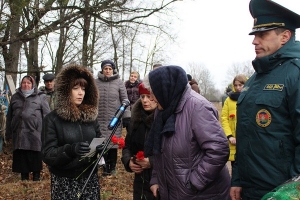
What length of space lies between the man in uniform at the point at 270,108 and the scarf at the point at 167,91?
48 centimetres

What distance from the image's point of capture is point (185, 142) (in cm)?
267

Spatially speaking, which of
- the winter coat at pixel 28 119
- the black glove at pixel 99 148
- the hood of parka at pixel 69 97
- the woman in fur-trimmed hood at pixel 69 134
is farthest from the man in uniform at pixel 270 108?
the winter coat at pixel 28 119

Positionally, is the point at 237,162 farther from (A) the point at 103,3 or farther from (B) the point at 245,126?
(A) the point at 103,3

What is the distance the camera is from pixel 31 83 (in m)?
7.10

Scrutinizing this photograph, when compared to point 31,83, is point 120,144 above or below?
below

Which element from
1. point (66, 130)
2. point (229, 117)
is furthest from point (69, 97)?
point (229, 117)

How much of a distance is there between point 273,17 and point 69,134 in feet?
7.14

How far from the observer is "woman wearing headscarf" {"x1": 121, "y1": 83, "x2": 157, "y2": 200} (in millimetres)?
3678

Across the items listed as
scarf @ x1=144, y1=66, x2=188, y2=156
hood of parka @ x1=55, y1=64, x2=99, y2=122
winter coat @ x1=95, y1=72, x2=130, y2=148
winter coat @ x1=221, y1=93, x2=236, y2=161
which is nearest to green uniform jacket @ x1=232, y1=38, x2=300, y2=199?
scarf @ x1=144, y1=66, x2=188, y2=156

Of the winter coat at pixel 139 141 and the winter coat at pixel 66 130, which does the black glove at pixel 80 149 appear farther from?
the winter coat at pixel 139 141

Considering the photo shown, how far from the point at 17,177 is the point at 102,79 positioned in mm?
2774

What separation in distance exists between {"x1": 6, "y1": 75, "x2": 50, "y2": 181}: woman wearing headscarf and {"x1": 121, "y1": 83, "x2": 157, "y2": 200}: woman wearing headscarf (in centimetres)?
366

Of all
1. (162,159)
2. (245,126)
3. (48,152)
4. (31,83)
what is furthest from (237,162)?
(31,83)

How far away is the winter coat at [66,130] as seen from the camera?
11.3 feet
